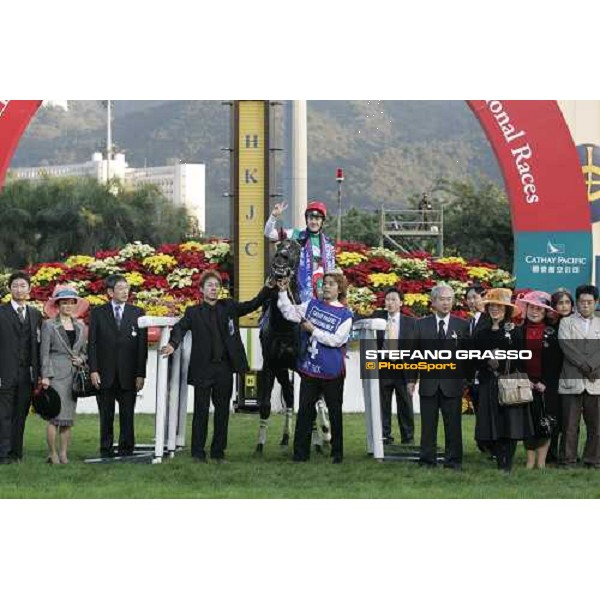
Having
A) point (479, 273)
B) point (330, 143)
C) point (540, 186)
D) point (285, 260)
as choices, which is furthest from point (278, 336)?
point (330, 143)

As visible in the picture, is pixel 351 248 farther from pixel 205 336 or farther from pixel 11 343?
pixel 11 343

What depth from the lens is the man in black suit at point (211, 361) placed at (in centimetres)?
1075

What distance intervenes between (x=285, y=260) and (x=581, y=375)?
2558 mm

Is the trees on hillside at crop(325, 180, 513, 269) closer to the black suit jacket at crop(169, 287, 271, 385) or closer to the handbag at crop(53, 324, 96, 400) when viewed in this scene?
the black suit jacket at crop(169, 287, 271, 385)

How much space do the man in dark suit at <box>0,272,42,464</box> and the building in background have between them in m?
40.5

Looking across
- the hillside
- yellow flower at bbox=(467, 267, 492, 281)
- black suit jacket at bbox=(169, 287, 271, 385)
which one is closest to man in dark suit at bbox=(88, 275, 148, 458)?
black suit jacket at bbox=(169, 287, 271, 385)

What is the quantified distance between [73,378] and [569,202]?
237 inches

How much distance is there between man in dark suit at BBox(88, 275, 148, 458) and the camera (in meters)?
11.1

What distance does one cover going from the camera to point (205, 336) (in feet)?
35.3

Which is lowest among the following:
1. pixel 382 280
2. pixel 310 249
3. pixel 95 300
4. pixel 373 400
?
pixel 373 400

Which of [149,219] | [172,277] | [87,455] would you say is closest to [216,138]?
[149,219]

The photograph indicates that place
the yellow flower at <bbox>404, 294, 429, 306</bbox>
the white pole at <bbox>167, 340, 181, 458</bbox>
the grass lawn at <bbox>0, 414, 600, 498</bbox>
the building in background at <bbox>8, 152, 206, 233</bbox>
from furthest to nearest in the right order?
the building in background at <bbox>8, 152, 206, 233</bbox>
the yellow flower at <bbox>404, 294, 429, 306</bbox>
the white pole at <bbox>167, 340, 181, 458</bbox>
the grass lawn at <bbox>0, 414, 600, 498</bbox>

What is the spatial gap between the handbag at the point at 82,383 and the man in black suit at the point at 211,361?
85cm

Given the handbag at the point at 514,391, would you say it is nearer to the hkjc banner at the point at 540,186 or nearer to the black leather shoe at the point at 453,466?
the black leather shoe at the point at 453,466
